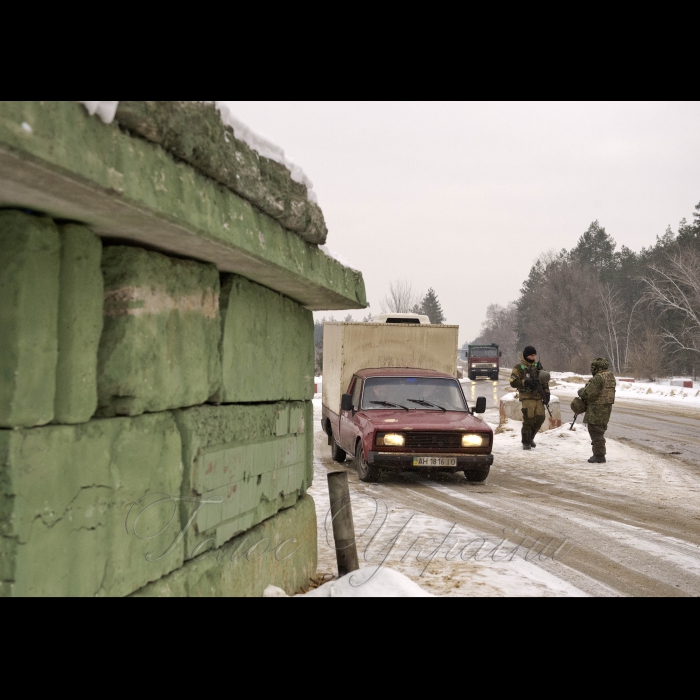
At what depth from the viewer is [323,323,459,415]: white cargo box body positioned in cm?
1249

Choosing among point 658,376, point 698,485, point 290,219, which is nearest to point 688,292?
point 658,376

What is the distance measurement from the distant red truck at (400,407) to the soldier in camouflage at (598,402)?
2.10 m

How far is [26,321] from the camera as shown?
199 cm

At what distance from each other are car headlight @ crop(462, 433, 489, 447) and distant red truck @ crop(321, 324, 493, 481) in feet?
0.04

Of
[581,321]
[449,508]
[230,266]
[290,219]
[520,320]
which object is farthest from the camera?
[520,320]

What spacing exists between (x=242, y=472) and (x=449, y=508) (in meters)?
4.67

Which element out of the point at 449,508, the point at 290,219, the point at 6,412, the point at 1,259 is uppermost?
the point at 290,219

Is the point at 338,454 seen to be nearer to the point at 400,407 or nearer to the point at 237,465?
the point at 400,407

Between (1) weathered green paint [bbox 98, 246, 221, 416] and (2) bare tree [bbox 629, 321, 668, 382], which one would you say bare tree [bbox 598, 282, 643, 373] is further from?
(1) weathered green paint [bbox 98, 246, 221, 416]

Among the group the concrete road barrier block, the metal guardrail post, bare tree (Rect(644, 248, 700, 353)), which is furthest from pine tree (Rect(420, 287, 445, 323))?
the metal guardrail post

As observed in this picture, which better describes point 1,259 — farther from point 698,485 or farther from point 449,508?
point 698,485

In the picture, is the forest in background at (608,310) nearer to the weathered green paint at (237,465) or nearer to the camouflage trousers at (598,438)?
the camouflage trousers at (598,438)

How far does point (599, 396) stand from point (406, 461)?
383cm

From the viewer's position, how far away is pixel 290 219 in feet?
11.0
